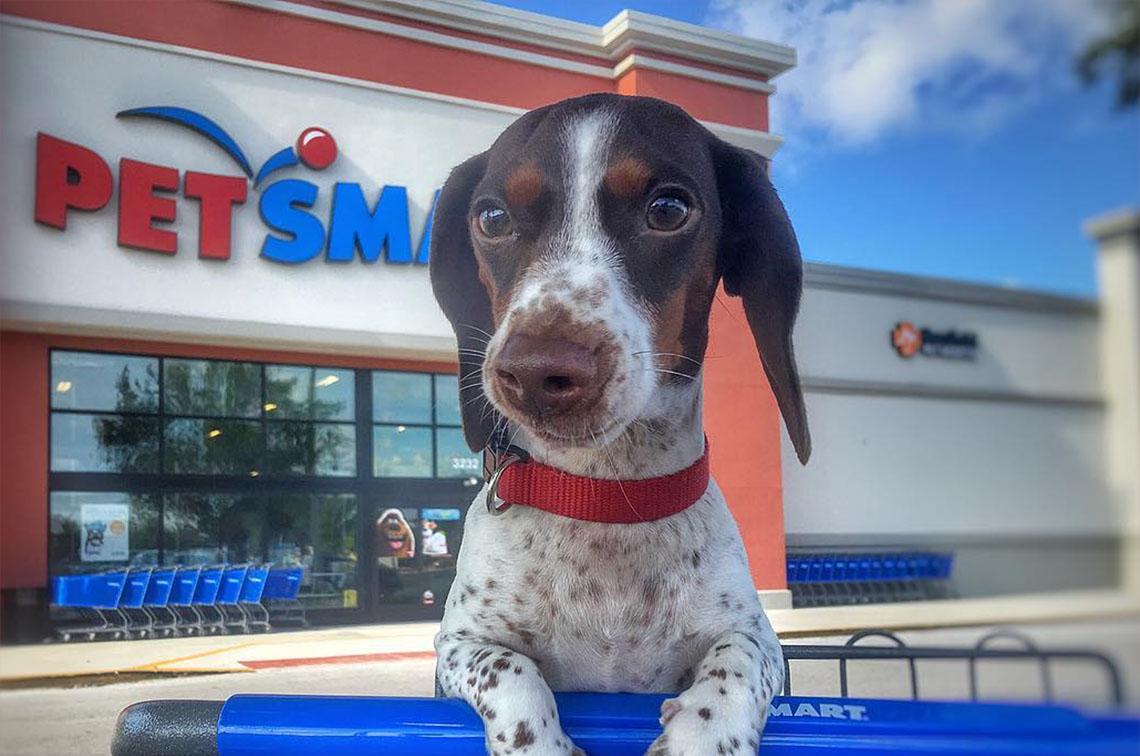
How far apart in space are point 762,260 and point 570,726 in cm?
55

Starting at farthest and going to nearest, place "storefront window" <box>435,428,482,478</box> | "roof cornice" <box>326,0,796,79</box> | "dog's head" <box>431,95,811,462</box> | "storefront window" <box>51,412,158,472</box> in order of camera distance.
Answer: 1. "storefront window" <box>51,412,158,472</box>
2. "storefront window" <box>435,428,482,478</box>
3. "roof cornice" <box>326,0,796,79</box>
4. "dog's head" <box>431,95,811,462</box>

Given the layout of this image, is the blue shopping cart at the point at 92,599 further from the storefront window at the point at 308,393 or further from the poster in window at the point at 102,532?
the storefront window at the point at 308,393

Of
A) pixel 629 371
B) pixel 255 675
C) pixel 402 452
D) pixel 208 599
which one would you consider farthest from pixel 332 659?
pixel 629 371

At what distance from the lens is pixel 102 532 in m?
1.67

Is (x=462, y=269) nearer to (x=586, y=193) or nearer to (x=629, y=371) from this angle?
(x=586, y=193)

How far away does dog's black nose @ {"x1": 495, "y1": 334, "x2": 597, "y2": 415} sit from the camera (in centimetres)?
90

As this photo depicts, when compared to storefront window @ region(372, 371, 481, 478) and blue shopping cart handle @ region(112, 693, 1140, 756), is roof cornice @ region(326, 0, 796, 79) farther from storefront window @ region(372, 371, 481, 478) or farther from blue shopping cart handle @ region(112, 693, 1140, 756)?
blue shopping cart handle @ region(112, 693, 1140, 756)

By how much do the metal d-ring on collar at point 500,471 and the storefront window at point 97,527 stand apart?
76cm

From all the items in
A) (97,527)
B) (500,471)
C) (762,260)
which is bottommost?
(97,527)

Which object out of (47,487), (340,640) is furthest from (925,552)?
(47,487)

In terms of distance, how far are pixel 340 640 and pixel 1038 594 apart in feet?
3.35

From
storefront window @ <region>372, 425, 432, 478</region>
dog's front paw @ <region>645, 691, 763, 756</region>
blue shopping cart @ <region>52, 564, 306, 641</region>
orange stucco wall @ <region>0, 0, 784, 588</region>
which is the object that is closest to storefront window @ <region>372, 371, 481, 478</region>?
storefront window @ <region>372, 425, 432, 478</region>

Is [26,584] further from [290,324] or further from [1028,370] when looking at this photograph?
[1028,370]

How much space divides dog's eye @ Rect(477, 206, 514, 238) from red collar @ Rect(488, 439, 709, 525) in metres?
0.27
